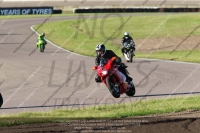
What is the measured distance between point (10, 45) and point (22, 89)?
20679 mm

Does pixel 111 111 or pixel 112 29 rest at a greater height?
pixel 112 29

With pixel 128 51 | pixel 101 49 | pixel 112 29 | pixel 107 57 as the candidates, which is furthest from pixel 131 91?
pixel 112 29

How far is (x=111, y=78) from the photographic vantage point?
1508 cm

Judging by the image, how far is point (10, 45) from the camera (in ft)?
125

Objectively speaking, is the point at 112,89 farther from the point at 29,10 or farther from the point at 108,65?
the point at 29,10

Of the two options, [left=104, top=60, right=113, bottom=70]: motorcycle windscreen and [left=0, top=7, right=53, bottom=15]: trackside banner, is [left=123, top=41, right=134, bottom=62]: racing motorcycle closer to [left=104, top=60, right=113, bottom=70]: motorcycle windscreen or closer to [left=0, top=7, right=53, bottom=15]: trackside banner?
[left=104, top=60, right=113, bottom=70]: motorcycle windscreen

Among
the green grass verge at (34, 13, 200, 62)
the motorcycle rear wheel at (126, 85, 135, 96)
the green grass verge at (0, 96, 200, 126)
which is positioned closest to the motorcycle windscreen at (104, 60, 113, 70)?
the motorcycle rear wheel at (126, 85, 135, 96)

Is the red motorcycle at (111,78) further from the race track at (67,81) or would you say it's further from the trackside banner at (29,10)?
the trackside banner at (29,10)

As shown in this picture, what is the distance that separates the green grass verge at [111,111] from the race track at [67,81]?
123 centimetres

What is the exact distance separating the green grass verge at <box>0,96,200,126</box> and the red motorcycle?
1197mm

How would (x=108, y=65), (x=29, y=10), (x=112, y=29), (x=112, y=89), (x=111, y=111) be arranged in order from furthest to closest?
(x=29, y=10), (x=112, y=29), (x=112, y=89), (x=108, y=65), (x=111, y=111)

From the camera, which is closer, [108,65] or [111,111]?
[111,111]

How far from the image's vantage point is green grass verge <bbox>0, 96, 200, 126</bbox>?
1067cm

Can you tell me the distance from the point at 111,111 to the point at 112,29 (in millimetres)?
38887
